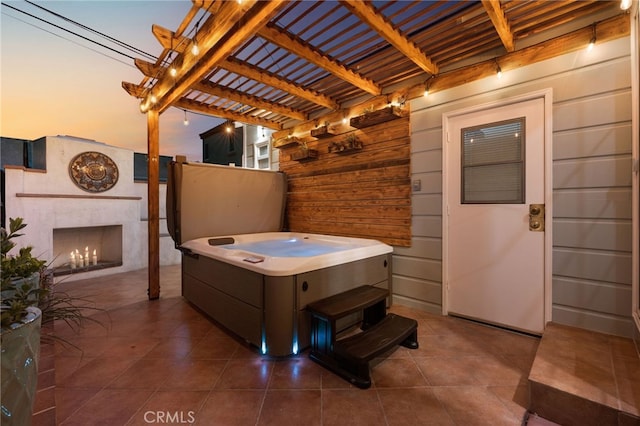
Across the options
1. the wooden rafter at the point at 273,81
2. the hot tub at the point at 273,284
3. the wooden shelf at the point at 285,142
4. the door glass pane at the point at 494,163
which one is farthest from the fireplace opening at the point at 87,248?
the door glass pane at the point at 494,163

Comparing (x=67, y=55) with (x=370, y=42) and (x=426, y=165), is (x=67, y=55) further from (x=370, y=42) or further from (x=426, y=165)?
(x=426, y=165)

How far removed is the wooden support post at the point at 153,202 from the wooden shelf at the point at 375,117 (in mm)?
2461

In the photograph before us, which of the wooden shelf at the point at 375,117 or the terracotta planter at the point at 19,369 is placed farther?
the wooden shelf at the point at 375,117

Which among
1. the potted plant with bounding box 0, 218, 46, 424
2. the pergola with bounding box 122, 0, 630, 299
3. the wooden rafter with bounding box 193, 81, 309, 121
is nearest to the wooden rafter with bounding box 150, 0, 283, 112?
the pergola with bounding box 122, 0, 630, 299

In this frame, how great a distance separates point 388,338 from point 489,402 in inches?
24.3

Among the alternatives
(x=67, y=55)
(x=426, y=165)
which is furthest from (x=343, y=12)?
(x=67, y=55)

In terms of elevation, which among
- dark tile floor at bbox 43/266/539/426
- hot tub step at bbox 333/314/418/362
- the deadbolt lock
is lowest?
dark tile floor at bbox 43/266/539/426

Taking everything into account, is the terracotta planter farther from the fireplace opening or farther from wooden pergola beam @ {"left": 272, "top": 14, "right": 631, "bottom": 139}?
the fireplace opening

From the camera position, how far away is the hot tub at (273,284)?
188 centimetres

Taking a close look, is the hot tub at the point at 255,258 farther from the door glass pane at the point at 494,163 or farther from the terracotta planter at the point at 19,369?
the terracotta planter at the point at 19,369

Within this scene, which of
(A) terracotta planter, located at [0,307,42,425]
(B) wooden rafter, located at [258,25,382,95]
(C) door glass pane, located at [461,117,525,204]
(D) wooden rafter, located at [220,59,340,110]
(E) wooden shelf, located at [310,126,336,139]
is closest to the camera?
(A) terracotta planter, located at [0,307,42,425]

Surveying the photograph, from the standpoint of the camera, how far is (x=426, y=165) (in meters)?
2.72

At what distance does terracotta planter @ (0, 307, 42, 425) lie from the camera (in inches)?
27.6

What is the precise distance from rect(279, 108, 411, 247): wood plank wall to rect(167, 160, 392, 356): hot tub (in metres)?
0.24
